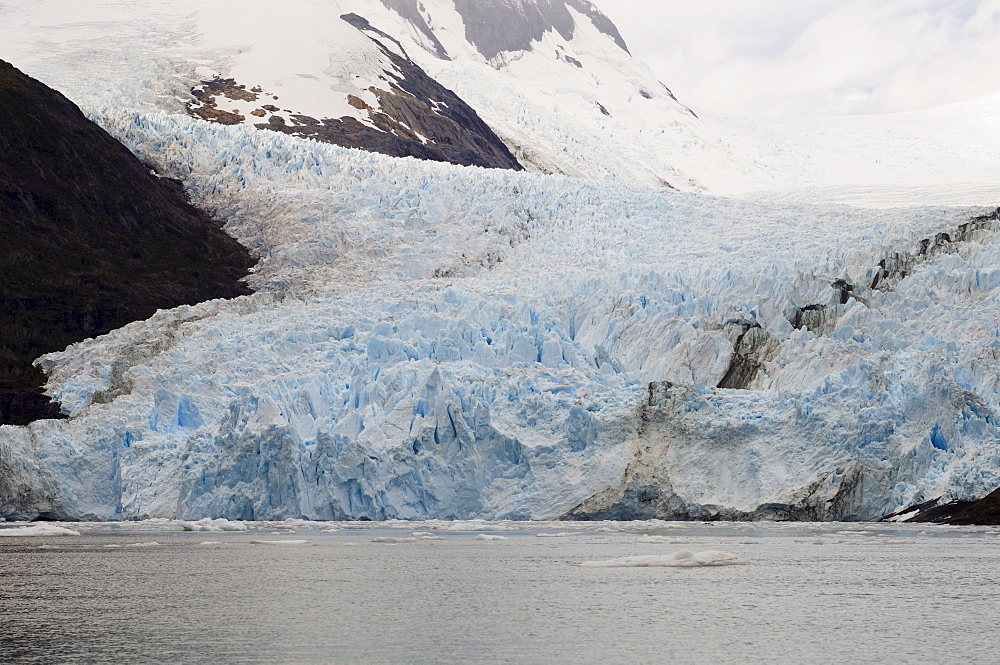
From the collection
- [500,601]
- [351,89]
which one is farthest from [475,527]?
[351,89]

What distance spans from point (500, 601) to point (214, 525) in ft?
43.6

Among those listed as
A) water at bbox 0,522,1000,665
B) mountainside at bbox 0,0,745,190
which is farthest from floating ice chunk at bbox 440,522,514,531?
mountainside at bbox 0,0,745,190

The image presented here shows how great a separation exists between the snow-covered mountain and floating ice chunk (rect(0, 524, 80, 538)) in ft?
5.54

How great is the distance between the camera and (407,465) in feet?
93.4

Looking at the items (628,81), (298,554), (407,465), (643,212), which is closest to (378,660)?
(298,554)

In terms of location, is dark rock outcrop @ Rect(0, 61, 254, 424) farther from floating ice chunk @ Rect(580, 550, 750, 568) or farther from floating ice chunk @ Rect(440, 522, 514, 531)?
floating ice chunk @ Rect(580, 550, 750, 568)

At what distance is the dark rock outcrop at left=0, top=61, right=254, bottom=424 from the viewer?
3881 cm

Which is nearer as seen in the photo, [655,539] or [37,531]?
[655,539]

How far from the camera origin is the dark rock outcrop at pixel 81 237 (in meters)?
38.8

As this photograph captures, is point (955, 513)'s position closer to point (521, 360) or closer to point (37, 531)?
point (521, 360)

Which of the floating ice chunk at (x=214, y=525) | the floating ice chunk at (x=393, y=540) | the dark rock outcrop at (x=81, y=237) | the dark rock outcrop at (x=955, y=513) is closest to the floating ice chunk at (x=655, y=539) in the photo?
the floating ice chunk at (x=393, y=540)

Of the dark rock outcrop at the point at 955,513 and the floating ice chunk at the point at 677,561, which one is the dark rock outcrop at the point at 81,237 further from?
the dark rock outcrop at the point at 955,513

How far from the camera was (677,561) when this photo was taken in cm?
1919

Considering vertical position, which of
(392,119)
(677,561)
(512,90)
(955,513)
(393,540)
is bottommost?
(393,540)
